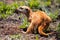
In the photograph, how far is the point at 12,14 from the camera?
9.34m

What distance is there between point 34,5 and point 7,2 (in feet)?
3.65

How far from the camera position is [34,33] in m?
7.55

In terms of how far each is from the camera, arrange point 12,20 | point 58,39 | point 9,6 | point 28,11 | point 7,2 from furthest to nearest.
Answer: point 7,2, point 9,6, point 12,20, point 28,11, point 58,39

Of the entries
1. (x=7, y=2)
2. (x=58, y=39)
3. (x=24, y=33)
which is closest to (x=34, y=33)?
(x=24, y=33)

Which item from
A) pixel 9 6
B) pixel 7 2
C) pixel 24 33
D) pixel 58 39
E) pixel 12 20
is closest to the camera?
pixel 58 39

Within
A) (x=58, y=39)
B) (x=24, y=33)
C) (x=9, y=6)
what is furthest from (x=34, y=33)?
(x=9, y=6)

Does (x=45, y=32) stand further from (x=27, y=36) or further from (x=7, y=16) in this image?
(x=7, y=16)

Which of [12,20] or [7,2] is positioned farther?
[7,2]

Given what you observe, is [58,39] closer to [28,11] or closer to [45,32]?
[45,32]

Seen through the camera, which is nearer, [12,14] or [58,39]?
[58,39]

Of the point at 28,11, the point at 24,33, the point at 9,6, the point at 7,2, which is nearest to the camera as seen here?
the point at 24,33

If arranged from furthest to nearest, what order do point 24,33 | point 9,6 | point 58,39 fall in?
point 9,6, point 24,33, point 58,39

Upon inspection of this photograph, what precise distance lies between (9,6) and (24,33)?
2.41 meters

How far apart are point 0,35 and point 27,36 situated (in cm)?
69
